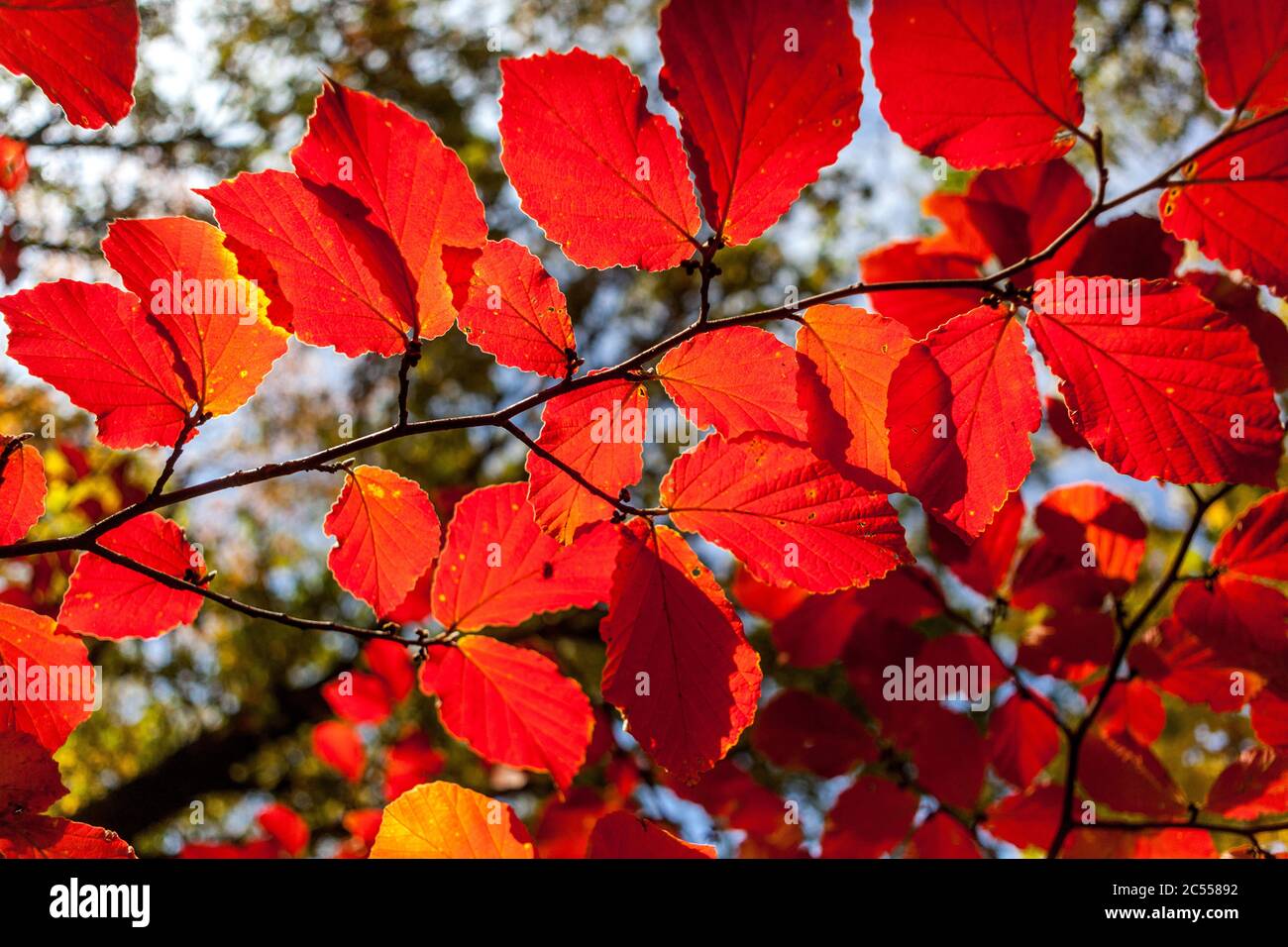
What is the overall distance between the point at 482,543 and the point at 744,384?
29cm

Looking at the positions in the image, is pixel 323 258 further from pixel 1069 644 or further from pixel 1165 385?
pixel 1069 644

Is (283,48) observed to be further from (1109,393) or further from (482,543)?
(1109,393)

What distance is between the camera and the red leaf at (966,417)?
1.81 ft

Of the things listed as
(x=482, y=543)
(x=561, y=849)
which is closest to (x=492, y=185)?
(x=561, y=849)

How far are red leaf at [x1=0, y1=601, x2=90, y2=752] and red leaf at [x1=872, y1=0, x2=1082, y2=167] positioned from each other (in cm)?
68

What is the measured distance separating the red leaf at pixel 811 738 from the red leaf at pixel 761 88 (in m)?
0.84

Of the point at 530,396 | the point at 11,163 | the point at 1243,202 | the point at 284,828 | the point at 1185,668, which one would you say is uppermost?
the point at 11,163

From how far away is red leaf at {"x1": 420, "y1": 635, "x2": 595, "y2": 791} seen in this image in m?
0.75

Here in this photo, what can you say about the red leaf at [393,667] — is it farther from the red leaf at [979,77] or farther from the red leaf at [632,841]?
the red leaf at [979,77]

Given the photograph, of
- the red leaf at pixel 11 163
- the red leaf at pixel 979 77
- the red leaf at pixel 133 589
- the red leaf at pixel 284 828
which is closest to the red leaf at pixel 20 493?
the red leaf at pixel 133 589

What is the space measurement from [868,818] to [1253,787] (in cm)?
42

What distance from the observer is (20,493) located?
0.65m

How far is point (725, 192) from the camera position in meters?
0.55

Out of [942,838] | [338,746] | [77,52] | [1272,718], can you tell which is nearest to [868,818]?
[942,838]
